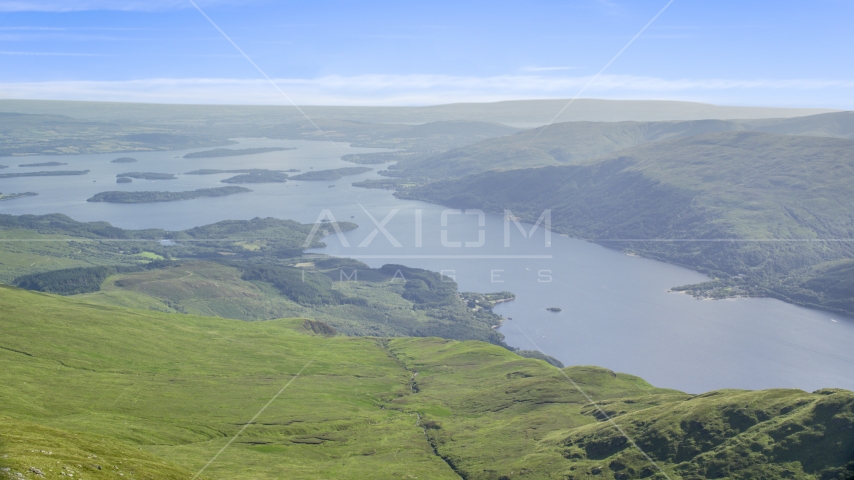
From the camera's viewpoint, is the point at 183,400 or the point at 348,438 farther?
the point at 183,400

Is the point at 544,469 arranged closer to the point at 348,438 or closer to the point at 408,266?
the point at 348,438

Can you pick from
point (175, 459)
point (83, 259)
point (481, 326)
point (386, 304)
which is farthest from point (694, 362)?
point (83, 259)

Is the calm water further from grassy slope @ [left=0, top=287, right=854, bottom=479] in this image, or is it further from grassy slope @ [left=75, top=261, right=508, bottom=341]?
grassy slope @ [left=0, top=287, right=854, bottom=479]

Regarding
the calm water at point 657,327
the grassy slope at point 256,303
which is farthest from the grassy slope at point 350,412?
the grassy slope at point 256,303

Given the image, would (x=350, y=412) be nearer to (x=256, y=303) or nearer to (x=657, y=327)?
(x=256, y=303)

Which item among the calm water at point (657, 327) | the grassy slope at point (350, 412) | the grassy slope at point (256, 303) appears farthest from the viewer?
the grassy slope at point (256, 303)

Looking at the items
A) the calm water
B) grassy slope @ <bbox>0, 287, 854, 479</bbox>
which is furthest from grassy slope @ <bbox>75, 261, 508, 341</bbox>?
grassy slope @ <bbox>0, 287, 854, 479</bbox>

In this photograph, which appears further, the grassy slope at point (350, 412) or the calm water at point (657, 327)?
the calm water at point (657, 327)

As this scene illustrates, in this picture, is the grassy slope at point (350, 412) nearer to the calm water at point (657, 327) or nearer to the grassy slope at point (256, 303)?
the calm water at point (657, 327)
